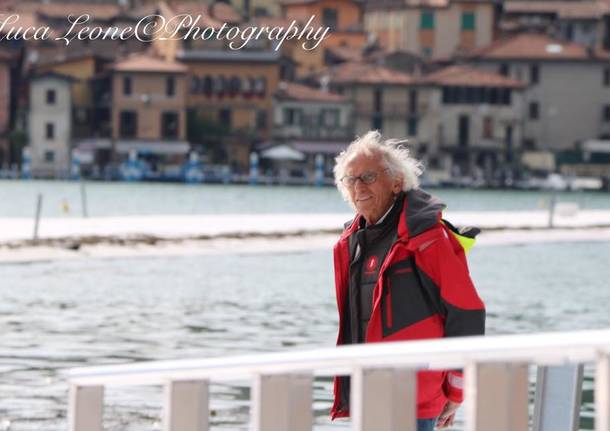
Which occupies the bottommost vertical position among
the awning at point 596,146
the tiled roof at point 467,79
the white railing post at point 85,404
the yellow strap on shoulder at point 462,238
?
the awning at point 596,146

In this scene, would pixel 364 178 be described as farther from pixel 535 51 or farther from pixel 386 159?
pixel 535 51

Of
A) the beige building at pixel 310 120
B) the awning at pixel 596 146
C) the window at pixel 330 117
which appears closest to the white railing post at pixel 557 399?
the beige building at pixel 310 120

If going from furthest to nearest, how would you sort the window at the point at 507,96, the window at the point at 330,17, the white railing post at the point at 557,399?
the window at the point at 330,17
the window at the point at 507,96
the white railing post at the point at 557,399

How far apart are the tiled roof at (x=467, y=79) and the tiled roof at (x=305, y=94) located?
5678mm

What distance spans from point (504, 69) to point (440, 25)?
7.18 m

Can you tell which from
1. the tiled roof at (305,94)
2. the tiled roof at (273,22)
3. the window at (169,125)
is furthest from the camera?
the tiled roof at (273,22)

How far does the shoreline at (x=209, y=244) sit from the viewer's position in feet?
115

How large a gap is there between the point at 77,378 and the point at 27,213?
192ft

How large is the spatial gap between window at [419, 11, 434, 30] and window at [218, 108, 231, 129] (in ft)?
58.1

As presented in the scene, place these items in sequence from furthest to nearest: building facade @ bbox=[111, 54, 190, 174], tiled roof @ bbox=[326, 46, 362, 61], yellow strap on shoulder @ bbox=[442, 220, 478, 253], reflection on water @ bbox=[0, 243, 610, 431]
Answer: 1. tiled roof @ bbox=[326, 46, 362, 61]
2. building facade @ bbox=[111, 54, 190, 174]
3. reflection on water @ bbox=[0, 243, 610, 431]
4. yellow strap on shoulder @ bbox=[442, 220, 478, 253]

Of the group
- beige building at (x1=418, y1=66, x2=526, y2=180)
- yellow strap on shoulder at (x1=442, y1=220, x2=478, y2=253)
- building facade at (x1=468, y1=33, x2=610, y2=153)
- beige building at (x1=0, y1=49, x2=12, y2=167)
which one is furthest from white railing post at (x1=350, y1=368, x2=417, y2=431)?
building facade at (x1=468, y1=33, x2=610, y2=153)

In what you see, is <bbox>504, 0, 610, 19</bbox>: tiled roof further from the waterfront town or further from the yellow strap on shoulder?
the yellow strap on shoulder

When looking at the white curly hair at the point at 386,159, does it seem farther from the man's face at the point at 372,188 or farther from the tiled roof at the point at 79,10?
the tiled roof at the point at 79,10

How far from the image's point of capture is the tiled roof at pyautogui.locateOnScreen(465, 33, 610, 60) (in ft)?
394
